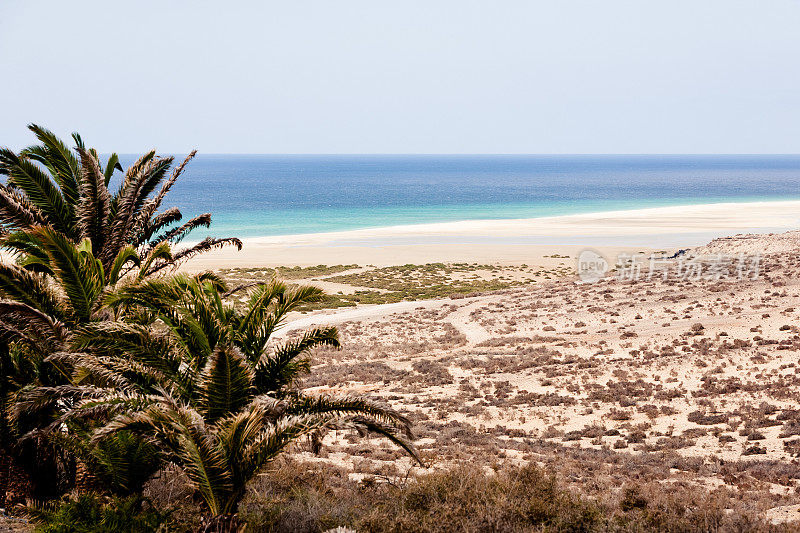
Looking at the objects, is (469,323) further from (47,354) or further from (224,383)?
(224,383)

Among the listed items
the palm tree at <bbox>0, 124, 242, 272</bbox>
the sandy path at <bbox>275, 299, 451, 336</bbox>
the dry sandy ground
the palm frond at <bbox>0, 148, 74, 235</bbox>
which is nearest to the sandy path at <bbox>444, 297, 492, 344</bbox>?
the dry sandy ground

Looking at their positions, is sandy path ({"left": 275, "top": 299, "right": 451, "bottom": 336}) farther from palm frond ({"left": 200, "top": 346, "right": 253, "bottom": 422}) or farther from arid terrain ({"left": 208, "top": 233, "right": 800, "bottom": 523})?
palm frond ({"left": 200, "top": 346, "right": 253, "bottom": 422})

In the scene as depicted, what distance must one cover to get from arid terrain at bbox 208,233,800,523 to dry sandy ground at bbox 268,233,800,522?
0.06 metres

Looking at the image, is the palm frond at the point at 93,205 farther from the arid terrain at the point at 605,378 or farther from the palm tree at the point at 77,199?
the arid terrain at the point at 605,378

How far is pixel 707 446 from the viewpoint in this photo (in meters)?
14.4

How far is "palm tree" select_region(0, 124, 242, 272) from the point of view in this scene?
12047 millimetres

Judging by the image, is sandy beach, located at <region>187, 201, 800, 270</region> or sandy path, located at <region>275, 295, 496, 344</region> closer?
sandy path, located at <region>275, 295, 496, 344</region>

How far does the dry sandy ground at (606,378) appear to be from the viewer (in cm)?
1340

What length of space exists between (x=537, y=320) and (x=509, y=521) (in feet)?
73.4

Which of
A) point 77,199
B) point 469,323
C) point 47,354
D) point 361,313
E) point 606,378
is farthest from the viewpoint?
point 361,313

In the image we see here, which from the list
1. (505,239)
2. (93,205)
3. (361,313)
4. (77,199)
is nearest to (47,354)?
(93,205)

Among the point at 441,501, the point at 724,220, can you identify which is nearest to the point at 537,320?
the point at 441,501

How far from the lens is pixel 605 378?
20844 millimetres

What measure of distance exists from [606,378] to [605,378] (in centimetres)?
3
